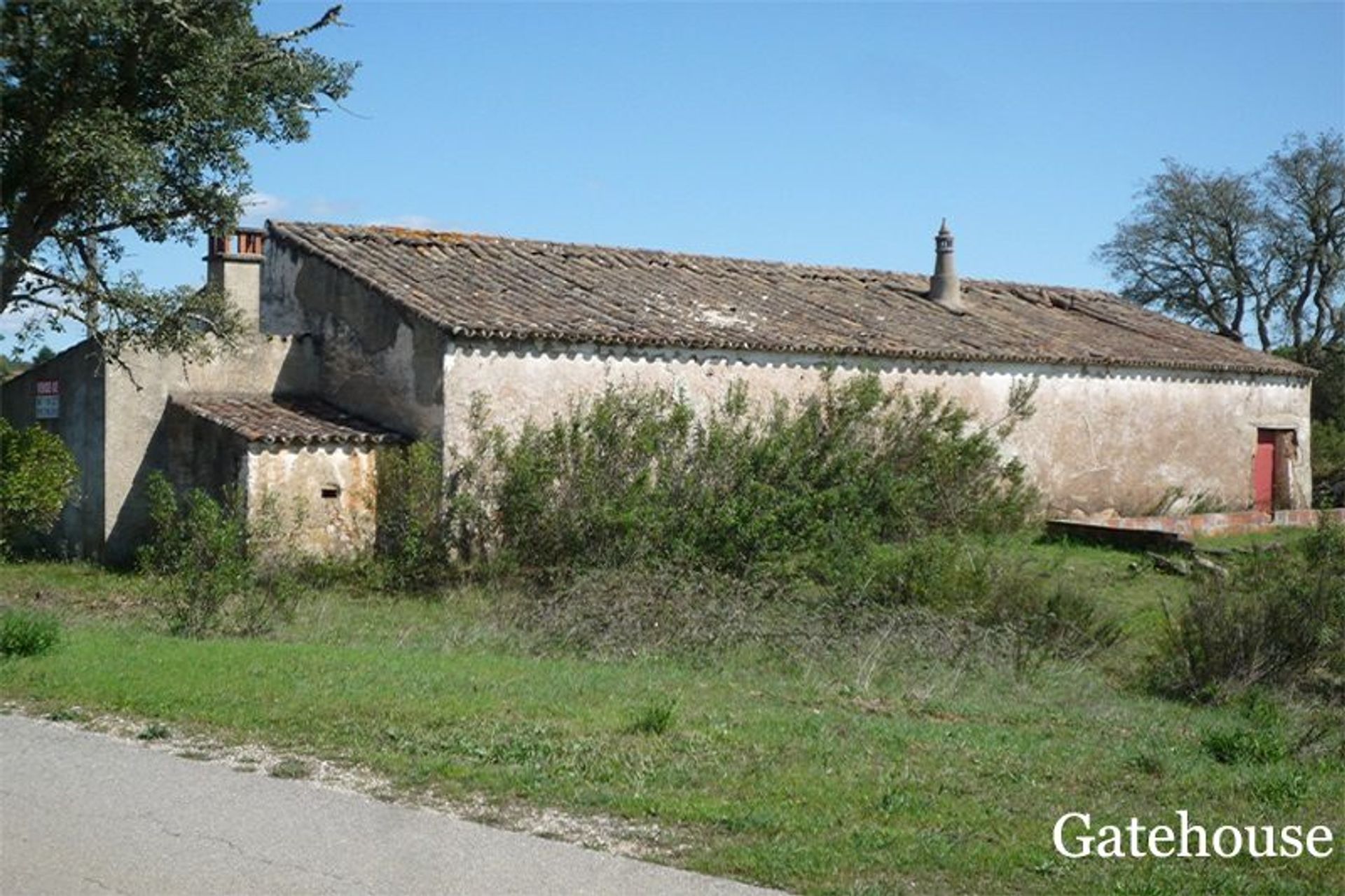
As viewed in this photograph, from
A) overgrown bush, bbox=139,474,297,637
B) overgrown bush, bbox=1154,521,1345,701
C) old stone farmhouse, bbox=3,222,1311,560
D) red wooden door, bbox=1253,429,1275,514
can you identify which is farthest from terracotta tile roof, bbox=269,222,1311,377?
overgrown bush, bbox=1154,521,1345,701

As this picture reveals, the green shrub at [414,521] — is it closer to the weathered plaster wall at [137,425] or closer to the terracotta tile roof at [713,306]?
the terracotta tile roof at [713,306]

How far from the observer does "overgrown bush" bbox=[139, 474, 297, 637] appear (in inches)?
543

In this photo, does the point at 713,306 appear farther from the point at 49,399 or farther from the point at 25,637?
the point at 25,637

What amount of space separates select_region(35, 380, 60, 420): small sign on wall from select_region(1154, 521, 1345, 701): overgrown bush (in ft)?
50.8

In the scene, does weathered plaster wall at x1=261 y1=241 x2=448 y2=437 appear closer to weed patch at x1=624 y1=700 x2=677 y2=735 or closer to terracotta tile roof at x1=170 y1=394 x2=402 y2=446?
terracotta tile roof at x1=170 y1=394 x2=402 y2=446

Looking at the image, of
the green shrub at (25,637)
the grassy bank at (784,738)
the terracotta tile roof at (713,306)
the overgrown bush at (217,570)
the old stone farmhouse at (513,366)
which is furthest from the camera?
the terracotta tile roof at (713,306)

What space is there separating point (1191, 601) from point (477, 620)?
7132mm

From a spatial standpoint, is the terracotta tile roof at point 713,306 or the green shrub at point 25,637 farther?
the terracotta tile roof at point 713,306

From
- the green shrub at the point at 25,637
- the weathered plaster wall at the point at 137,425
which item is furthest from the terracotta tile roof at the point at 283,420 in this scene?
the green shrub at the point at 25,637

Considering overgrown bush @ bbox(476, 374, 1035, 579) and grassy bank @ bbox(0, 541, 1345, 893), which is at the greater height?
overgrown bush @ bbox(476, 374, 1035, 579)

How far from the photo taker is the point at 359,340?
69.9 feet

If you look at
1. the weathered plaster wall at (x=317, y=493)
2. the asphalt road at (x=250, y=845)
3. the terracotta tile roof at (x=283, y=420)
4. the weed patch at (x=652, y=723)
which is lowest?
the asphalt road at (x=250, y=845)

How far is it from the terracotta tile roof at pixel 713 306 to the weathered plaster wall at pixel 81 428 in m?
3.70

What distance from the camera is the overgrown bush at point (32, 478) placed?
60.5ft
